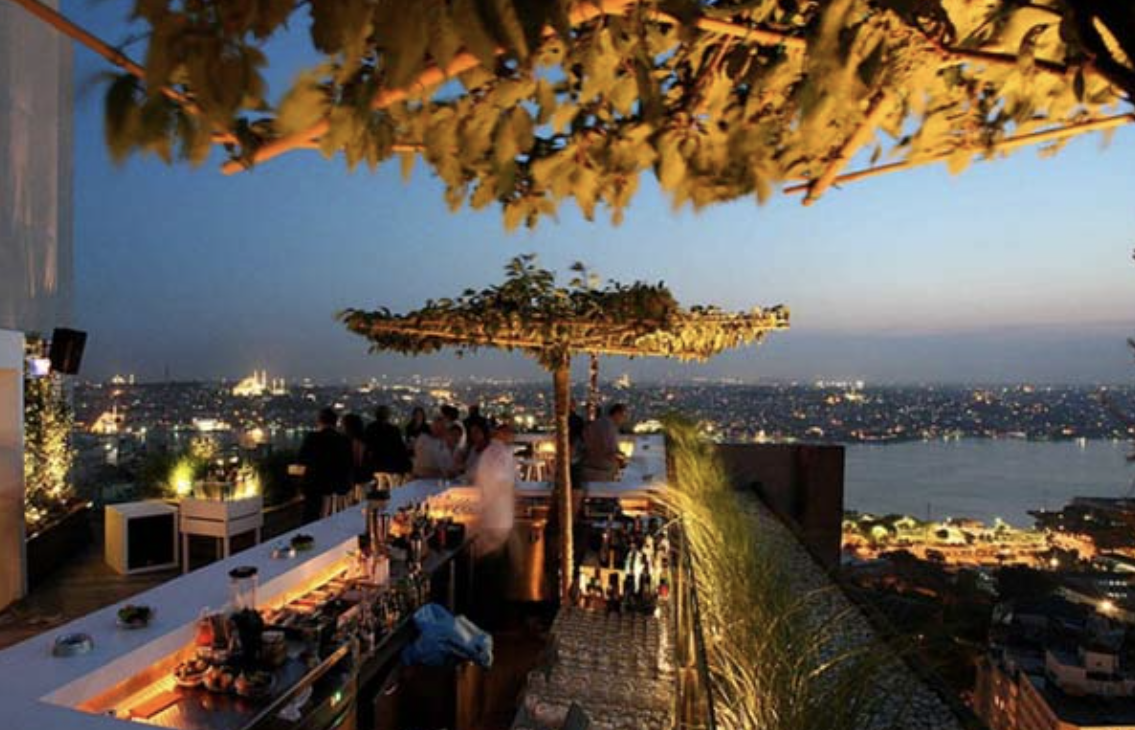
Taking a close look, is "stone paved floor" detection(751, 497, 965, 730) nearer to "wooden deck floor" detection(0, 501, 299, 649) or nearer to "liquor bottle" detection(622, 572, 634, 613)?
"liquor bottle" detection(622, 572, 634, 613)

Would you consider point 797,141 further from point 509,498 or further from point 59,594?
point 59,594

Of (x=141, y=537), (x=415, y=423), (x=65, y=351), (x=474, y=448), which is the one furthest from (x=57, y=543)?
(x=474, y=448)

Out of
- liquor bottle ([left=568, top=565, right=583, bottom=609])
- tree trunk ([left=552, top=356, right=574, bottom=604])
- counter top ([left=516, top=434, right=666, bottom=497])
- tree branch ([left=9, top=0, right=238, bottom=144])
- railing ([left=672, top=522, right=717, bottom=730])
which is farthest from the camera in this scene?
counter top ([left=516, top=434, right=666, bottom=497])

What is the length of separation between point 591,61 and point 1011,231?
224 inches

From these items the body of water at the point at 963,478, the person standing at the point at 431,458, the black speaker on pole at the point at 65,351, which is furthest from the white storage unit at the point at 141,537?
the body of water at the point at 963,478

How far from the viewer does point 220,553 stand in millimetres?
7684

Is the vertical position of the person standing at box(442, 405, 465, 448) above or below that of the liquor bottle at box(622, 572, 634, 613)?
above

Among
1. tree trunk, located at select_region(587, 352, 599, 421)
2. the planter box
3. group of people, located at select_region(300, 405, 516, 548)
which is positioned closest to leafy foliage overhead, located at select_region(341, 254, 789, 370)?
group of people, located at select_region(300, 405, 516, 548)

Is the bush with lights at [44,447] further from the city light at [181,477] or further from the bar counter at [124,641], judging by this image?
the bar counter at [124,641]

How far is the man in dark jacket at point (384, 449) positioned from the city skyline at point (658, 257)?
80cm

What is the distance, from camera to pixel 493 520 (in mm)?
6242

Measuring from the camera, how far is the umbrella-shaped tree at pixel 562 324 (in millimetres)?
5016

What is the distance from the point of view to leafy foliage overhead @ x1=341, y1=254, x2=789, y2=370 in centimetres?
500

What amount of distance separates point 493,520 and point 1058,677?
14.2ft
